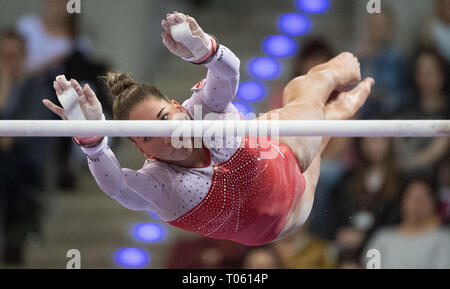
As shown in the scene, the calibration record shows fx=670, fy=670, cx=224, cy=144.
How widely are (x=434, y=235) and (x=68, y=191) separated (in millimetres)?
1737

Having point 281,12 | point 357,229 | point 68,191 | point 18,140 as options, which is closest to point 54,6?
point 18,140

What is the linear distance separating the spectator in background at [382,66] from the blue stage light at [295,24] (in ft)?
1.01

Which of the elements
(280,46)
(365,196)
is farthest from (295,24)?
(365,196)

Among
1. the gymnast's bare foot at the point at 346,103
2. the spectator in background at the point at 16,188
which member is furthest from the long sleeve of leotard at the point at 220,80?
the spectator in background at the point at 16,188

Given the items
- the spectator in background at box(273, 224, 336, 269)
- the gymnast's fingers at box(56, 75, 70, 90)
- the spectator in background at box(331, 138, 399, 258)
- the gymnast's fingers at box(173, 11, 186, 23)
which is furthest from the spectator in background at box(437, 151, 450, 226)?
the gymnast's fingers at box(56, 75, 70, 90)

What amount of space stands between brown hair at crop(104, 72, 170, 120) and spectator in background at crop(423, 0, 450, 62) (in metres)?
1.96

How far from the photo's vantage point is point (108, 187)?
5.45 feet

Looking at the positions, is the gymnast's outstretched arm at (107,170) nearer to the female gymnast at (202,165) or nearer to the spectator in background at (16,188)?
the female gymnast at (202,165)

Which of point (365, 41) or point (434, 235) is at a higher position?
point (365, 41)

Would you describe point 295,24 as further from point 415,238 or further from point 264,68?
point 415,238

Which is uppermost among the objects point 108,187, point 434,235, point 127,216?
point 127,216

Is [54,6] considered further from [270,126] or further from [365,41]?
[270,126]

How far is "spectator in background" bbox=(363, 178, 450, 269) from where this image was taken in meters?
2.72

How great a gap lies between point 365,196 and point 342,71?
Result: 2.39 ft
